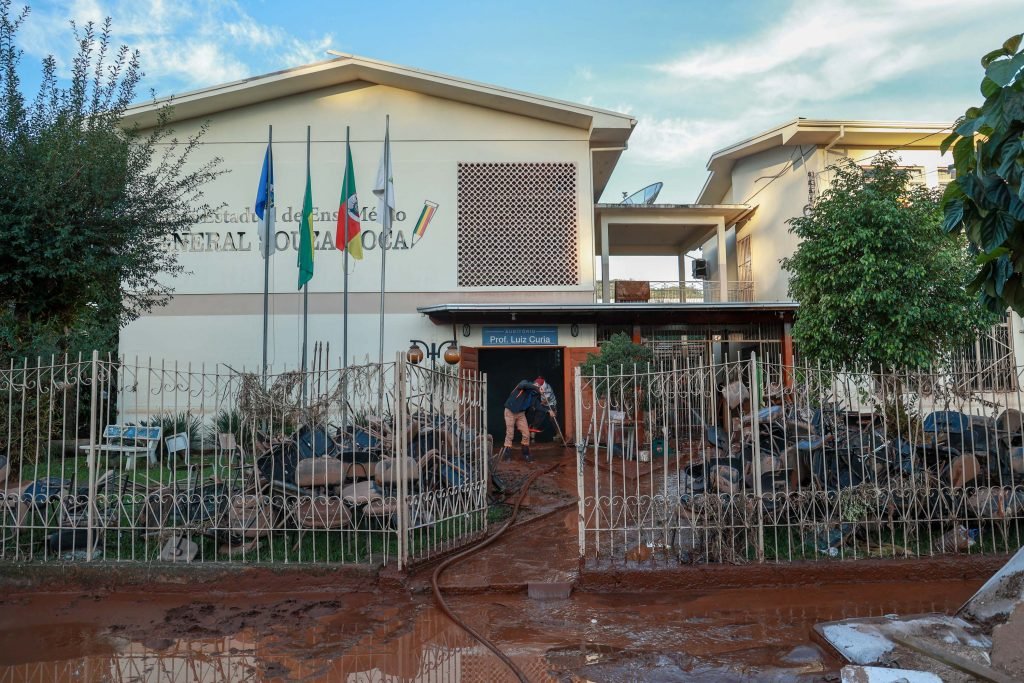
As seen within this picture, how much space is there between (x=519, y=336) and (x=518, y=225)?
2668mm

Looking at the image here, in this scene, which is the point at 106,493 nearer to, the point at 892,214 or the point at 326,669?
the point at 326,669

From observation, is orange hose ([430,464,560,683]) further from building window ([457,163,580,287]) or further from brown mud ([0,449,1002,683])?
building window ([457,163,580,287])

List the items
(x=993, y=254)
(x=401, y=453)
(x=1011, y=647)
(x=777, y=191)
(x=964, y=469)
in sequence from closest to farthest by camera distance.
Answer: (x=993, y=254) → (x=1011, y=647) → (x=401, y=453) → (x=964, y=469) → (x=777, y=191)

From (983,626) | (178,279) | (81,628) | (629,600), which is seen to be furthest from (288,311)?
(983,626)

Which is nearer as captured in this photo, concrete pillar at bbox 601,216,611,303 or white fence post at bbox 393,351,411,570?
white fence post at bbox 393,351,411,570

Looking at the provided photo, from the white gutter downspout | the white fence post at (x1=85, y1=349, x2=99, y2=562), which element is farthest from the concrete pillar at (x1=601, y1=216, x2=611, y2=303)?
the white fence post at (x1=85, y1=349, x2=99, y2=562)

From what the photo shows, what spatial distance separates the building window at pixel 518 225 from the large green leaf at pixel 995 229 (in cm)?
1304

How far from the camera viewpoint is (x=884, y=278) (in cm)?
1105

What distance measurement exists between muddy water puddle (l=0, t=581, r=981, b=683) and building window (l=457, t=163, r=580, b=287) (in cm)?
1135

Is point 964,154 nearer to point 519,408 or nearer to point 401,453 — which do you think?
point 401,453

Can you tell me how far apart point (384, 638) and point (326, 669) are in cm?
66

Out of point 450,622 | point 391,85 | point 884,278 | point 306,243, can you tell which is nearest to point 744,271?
point 884,278

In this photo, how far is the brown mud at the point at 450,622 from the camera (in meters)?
4.79

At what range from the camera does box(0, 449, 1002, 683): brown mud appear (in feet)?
15.7
